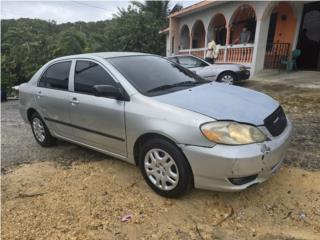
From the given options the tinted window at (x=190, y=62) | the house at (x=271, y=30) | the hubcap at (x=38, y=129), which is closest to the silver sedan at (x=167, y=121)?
the hubcap at (x=38, y=129)

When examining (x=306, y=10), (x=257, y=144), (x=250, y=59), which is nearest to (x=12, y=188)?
(x=257, y=144)

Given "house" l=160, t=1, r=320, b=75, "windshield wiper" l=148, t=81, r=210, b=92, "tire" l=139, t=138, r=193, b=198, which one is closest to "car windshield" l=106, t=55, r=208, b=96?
"windshield wiper" l=148, t=81, r=210, b=92

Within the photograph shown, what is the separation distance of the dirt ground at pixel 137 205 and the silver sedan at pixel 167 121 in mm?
315

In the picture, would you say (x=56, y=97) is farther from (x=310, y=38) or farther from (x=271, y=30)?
(x=271, y=30)

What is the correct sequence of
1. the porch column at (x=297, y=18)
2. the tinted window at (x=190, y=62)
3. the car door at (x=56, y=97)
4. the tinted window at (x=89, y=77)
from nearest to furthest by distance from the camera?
the tinted window at (x=89, y=77), the car door at (x=56, y=97), the tinted window at (x=190, y=62), the porch column at (x=297, y=18)

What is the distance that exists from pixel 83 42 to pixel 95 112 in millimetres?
26475

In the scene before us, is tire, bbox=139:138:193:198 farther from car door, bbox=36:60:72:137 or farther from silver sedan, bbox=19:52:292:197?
car door, bbox=36:60:72:137

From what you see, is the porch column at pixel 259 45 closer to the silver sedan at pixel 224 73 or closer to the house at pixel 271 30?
the house at pixel 271 30

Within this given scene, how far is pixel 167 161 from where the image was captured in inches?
112

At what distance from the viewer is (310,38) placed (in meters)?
11.1

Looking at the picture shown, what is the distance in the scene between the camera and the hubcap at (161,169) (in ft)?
9.24

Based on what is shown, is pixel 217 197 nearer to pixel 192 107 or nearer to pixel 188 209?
pixel 188 209

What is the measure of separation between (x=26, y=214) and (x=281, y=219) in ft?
8.50

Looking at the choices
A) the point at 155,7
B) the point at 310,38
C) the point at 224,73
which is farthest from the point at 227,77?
the point at 155,7
